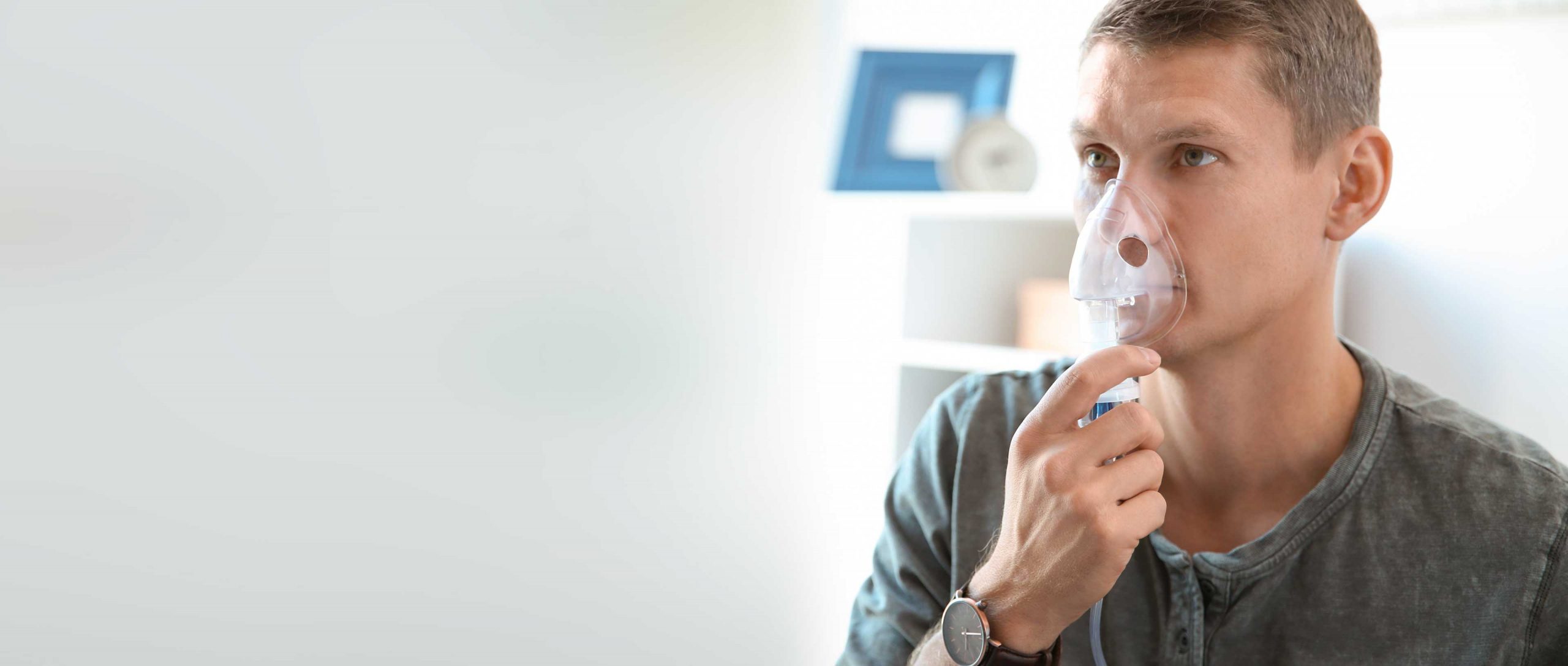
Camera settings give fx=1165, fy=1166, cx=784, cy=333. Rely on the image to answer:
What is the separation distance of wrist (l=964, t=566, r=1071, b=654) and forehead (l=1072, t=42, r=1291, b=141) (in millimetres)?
499

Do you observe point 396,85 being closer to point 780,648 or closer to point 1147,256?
point 1147,256

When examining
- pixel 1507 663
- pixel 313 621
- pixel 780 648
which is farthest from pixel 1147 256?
pixel 780 648

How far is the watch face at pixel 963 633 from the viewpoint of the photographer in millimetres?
1176

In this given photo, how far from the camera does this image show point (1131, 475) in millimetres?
1141

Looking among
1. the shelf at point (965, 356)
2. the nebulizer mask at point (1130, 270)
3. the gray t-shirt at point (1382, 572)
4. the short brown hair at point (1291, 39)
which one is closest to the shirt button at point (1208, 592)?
the gray t-shirt at point (1382, 572)

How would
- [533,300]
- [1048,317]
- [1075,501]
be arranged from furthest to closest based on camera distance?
[533,300] < [1048,317] < [1075,501]

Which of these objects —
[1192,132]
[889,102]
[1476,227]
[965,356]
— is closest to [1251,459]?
[1192,132]

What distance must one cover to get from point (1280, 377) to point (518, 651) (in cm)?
179

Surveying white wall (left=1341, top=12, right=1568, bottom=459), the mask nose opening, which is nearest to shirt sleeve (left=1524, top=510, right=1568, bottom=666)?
the mask nose opening

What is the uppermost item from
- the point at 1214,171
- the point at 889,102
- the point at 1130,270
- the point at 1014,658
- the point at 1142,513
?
the point at 889,102

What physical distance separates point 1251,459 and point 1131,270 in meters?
0.30

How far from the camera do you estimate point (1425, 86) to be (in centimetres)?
209

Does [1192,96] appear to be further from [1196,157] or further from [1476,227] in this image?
[1476,227]

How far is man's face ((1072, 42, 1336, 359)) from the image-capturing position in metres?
1.23
